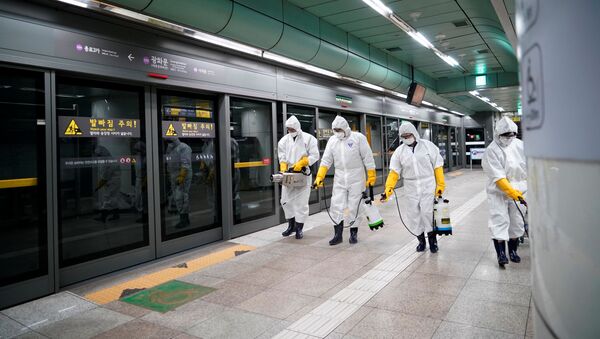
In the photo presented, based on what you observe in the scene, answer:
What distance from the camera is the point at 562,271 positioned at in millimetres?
792

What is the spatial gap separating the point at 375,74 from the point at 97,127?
5725 mm

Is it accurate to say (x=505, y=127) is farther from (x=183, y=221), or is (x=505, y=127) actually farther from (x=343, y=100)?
(x=343, y=100)

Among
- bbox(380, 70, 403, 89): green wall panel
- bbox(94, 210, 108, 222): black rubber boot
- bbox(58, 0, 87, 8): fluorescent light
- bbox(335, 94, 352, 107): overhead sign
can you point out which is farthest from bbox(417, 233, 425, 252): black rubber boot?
bbox(380, 70, 403, 89): green wall panel

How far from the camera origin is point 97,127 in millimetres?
3785

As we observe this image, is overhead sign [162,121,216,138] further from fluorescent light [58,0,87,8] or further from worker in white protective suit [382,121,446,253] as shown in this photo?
worker in white protective suit [382,121,446,253]

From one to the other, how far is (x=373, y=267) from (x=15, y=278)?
3286mm

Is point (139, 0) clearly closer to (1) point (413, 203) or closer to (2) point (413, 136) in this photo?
(2) point (413, 136)

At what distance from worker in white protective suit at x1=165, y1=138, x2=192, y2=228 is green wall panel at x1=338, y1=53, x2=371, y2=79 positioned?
335 centimetres

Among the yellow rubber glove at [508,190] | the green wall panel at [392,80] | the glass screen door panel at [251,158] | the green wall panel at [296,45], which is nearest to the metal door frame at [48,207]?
the glass screen door panel at [251,158]

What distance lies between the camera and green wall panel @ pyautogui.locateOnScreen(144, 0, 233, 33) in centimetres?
362

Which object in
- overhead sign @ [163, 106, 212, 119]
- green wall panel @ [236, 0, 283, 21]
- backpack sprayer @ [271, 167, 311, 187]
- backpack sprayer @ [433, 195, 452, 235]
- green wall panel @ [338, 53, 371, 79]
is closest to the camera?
backpack sprayer @ [433, 195, 452, 235]

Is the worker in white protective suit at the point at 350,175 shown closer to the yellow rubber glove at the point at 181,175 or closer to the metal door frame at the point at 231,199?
the metal door frame at the point at 231,199

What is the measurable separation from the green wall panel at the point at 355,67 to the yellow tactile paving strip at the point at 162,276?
151 inches

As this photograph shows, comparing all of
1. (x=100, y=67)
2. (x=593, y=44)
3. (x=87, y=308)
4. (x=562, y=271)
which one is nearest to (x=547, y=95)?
(x=593, y=44)
